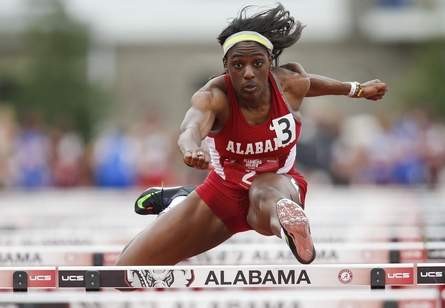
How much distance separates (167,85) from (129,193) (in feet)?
55.9

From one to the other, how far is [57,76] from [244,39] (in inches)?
846

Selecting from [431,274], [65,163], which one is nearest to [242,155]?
[431,274]

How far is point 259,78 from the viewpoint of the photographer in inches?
267

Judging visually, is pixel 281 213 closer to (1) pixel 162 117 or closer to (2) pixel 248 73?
(2) pixel 248 73

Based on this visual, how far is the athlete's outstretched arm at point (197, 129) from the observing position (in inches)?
231

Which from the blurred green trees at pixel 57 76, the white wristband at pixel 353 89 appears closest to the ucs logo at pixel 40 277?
the white wristband at pixel 353 89

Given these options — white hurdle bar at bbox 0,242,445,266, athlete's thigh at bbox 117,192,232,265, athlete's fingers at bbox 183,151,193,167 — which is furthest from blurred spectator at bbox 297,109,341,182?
athlete's fingers at bbox 183,151,193,167

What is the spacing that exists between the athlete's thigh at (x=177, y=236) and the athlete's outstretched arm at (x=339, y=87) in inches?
38.0

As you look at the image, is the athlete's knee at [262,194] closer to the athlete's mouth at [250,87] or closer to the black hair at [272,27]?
the athlete's mouth at [250,87]

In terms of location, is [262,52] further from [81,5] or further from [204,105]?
[81,5]

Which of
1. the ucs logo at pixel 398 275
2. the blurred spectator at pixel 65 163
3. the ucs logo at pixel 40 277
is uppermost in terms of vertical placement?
the ucs logo at pixel 398 275

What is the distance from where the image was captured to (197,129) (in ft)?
21.3

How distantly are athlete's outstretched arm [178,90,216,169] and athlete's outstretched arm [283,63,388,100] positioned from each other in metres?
0.79

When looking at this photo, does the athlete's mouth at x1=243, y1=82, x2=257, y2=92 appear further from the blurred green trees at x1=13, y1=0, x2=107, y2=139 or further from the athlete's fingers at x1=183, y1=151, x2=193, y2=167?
the blurred green trees at x1=13, y1=0, x2=107, y2=139
